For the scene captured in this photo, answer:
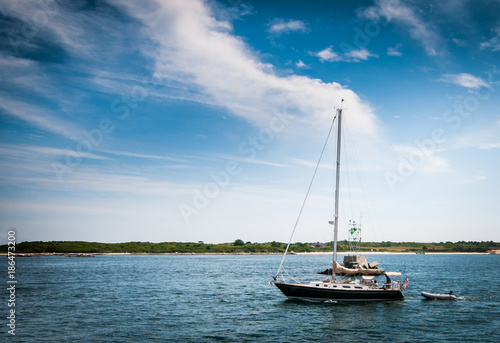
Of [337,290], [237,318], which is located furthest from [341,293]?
[237,318]

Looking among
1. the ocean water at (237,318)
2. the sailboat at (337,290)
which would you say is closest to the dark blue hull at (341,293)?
the sailboat at (337,290)

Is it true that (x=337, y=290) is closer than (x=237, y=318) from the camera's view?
No

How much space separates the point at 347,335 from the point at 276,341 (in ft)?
23.1

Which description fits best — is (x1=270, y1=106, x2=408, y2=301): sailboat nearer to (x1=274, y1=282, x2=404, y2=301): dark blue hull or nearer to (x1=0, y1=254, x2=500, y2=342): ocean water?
(x1=274, y1=282, x2=404, y2=301): dark blue hull

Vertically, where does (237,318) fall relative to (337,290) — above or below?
below

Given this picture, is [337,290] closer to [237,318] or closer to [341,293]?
[341,293]

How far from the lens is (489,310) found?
45.7 metres

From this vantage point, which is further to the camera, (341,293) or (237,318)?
(341,293)

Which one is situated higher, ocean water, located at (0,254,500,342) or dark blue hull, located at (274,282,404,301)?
dark blue hull, located at (274,282,404,301)

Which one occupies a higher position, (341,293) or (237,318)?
(341,293)

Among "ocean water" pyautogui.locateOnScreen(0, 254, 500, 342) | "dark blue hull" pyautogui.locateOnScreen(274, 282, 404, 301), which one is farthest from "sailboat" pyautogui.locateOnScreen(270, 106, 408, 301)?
"ocean water" pyautogui.locateOnScreen(0, 254, 500, 342)

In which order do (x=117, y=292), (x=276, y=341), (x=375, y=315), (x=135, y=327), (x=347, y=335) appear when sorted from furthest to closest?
1. (x=117, y=292)
2. (x=375, y=315)
3. (x=135, y=327)
4. (x=347, y=335)
5. (x=276, y=341)

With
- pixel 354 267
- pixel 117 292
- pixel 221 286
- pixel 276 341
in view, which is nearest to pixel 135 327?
pixel 276 341

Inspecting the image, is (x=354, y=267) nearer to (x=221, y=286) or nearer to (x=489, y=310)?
(x=221, y=286)
